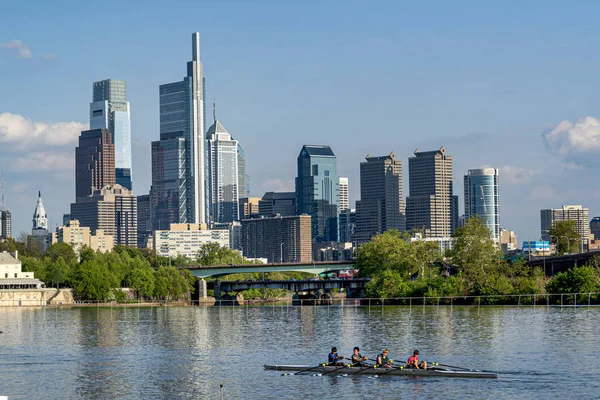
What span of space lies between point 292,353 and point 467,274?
79.2 metres

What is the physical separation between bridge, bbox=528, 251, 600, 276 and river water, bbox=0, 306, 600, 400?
127 feet

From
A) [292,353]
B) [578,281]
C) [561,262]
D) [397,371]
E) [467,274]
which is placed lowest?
[292,353]

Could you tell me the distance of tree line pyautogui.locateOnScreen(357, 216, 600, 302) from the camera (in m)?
151

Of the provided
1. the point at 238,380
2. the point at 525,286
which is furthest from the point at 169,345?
the point at 525,286

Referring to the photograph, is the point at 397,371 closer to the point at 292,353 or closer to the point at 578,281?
the point at 292,353

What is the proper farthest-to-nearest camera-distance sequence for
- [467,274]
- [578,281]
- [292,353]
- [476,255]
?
[467,274]
[476,255]
[578,281]
[292,353]

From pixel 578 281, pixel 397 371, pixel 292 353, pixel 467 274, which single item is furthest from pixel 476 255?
pixel 397 371

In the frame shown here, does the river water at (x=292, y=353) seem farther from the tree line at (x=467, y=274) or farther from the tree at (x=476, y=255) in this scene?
the tree at (x=476, y=255)

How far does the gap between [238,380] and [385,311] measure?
78.5 metres

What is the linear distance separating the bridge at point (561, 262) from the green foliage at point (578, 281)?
2132cm

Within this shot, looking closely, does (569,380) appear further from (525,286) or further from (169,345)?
(525,286)

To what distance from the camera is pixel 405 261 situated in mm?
177250

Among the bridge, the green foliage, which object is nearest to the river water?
the green foliage

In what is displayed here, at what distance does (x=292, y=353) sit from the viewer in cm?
8588
